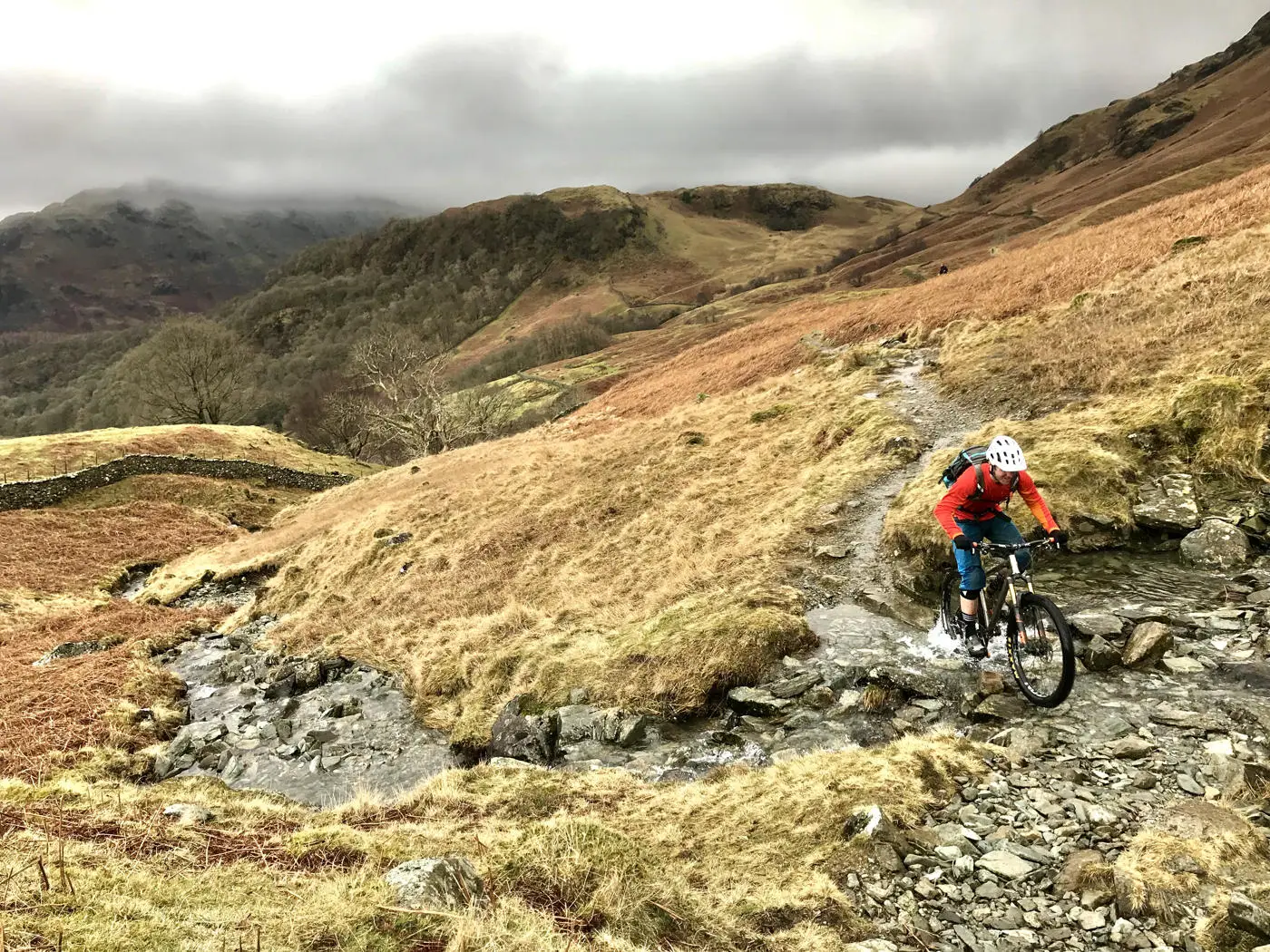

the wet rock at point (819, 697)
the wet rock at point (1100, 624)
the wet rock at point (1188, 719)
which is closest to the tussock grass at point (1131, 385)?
the wet rock at point (1100, 624)

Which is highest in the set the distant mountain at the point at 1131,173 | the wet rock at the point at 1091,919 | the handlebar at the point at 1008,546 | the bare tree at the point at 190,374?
the distant mountain at the point at 1131,173

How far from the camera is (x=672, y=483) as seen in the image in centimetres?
2286

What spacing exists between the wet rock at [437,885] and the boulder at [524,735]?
17.5ft

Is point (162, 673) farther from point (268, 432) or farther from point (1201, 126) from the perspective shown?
point (1201, 126)

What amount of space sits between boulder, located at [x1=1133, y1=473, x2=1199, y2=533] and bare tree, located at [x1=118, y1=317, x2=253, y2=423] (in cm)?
7908

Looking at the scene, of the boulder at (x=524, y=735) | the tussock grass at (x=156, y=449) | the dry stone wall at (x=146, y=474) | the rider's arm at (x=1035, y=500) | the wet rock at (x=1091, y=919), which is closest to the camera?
the wet rock at (x=1091, y=919)

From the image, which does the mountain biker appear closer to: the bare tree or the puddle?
the puddle

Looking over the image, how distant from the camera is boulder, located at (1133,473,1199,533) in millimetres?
11078

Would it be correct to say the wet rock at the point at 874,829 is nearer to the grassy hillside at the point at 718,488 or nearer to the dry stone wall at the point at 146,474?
the grassy hillside at the point at 718,488

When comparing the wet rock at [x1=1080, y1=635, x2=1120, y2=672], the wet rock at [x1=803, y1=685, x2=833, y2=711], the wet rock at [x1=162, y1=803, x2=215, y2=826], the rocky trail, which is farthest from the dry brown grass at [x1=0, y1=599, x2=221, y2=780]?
the wet rock at [x1=1080, y1=635, x2=1120, y2=672]

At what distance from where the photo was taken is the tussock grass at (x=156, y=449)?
44406mm

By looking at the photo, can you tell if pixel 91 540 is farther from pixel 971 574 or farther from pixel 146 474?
pixel 971 574

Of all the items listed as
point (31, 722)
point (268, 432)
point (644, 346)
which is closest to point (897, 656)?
point (31, 722)

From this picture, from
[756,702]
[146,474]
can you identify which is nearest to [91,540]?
[146,474]
